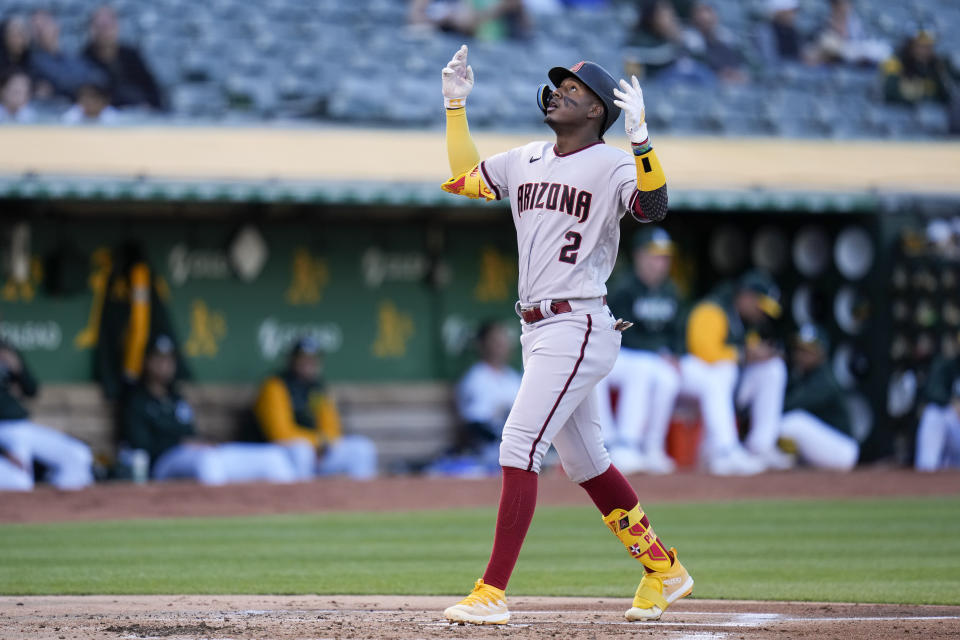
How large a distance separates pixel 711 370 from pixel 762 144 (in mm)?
2570

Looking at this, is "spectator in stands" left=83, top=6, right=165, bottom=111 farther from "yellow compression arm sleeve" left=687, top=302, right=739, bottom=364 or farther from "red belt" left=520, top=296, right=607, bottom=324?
"red belt" left=520, top=296, right=607, bottom=324

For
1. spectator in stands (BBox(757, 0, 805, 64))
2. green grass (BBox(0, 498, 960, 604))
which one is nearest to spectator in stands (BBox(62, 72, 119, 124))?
green grass (BBox(0, 498, 960, 604))

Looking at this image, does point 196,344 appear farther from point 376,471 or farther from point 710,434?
point 710,434

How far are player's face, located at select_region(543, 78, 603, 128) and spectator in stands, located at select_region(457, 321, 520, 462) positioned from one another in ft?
23.2

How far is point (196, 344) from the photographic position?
1171 cm

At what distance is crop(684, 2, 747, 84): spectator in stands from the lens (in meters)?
13.9

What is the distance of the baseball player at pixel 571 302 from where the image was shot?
424cm

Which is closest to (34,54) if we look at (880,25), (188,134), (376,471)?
(188,134)

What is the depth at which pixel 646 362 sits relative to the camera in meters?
10.9

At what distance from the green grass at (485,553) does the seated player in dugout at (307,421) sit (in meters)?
2.34

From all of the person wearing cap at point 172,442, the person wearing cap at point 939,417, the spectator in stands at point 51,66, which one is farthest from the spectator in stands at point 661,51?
the person wearing cap at point 172,442

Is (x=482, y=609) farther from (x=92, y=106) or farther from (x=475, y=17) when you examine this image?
(x=475, y=17)

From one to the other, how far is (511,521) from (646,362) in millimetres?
6736

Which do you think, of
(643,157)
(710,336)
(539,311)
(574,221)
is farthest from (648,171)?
(710,336)
